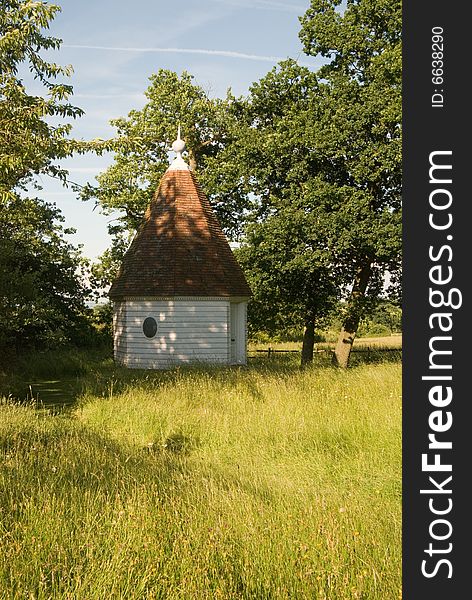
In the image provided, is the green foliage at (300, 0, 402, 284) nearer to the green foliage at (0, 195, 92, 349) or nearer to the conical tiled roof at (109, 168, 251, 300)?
the conical tiled roof at (109, 168, 251, 300)

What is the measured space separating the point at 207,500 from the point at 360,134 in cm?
1744

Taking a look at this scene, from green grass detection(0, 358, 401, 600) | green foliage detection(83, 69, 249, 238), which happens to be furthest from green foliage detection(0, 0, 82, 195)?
green foliage detection(83, 69, 249, 238)

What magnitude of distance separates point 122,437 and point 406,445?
678 centimetres

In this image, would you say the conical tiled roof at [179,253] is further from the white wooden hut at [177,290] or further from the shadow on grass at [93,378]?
the shadow on grass at [93,378]

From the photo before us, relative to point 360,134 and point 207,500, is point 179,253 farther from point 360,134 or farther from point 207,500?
point 207,500

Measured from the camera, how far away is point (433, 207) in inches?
155

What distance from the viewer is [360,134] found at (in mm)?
20812

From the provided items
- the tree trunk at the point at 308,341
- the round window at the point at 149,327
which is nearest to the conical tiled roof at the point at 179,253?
the round window at the point at 149,327

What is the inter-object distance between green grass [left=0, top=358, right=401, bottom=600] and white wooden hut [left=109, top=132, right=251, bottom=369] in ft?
34.8

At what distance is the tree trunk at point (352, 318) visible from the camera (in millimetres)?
22547

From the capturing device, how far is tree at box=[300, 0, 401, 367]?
20281mm

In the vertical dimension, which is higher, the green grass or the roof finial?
the roof finial

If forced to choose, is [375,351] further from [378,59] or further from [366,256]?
[378,59]

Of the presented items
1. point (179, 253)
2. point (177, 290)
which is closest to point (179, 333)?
point (177, 290)
